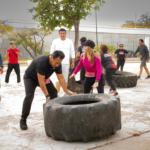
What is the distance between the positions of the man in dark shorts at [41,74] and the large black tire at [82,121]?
1.85ft

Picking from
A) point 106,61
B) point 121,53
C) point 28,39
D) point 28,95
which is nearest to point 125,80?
point 106,61

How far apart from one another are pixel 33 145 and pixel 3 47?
30604mm

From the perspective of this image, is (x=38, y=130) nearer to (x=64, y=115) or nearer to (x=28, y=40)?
(x=64, y=115)

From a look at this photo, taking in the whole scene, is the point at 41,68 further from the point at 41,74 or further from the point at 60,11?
the point at 60,11

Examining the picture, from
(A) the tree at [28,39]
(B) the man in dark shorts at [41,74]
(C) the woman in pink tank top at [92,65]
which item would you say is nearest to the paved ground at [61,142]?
(B) the man in dark shorts at [41,74]

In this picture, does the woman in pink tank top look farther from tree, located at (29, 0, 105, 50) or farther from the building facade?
the building facade

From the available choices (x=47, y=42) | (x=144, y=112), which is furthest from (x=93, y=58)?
(x=47, y=42)

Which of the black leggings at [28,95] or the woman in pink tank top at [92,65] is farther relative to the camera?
the woman in pink tank top at [92,65]

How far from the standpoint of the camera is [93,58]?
199 inches

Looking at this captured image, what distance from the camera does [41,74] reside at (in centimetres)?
412

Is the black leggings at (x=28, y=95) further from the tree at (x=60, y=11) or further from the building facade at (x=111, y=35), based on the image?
the building facade at (x=111, y=35)

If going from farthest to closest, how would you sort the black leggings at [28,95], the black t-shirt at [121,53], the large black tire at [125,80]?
the black t-shirt at [121,53]
the large black tire at [125,80]
the black leggings at [28,95]

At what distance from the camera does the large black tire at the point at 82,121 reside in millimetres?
3611

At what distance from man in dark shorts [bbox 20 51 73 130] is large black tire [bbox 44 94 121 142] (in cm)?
56
